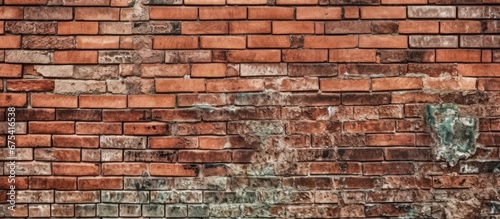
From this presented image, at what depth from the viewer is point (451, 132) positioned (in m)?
2.37

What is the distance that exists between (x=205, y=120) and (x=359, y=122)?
0.88 m

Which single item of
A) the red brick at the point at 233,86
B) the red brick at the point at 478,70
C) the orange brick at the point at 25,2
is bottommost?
the red brick at the point at 233,86

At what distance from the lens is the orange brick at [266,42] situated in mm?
2379

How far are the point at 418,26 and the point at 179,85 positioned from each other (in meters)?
1.42

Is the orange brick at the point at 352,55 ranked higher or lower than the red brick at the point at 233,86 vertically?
higher

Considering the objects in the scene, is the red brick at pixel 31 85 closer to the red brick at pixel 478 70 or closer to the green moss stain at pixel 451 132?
the green moss stain at pixel 451 132

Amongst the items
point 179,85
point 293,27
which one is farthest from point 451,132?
point 179,85

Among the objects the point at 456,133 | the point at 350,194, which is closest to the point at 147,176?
the point at 350,194

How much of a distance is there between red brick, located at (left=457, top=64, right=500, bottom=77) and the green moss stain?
0.68ft

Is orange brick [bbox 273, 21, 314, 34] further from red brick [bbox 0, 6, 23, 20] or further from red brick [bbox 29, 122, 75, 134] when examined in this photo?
red brick [bbox 0, 6, 23, 20]

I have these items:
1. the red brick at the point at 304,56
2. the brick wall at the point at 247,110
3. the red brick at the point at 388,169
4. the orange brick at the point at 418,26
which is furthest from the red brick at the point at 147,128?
the orange brick at the point at 418,26

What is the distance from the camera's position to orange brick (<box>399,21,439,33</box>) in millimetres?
2391

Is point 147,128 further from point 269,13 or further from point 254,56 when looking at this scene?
point 269,13

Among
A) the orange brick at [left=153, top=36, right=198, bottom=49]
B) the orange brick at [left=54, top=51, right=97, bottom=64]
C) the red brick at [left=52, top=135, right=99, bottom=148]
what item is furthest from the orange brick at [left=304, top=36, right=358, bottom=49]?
the red brick at [left=52, top=135, right=99, bottom=148]
